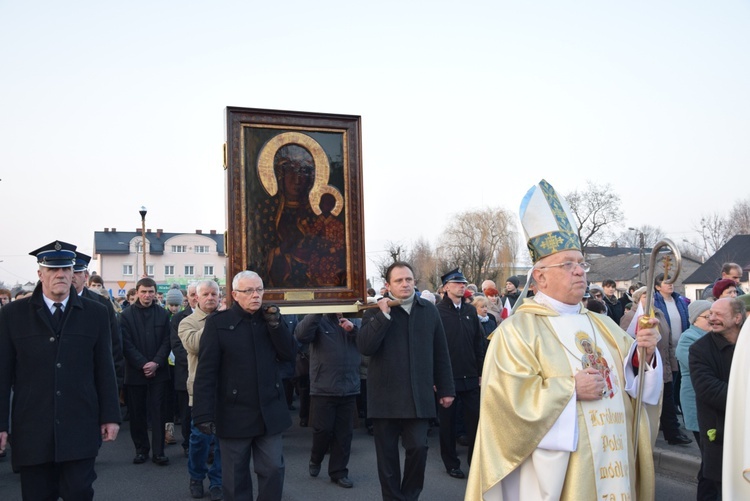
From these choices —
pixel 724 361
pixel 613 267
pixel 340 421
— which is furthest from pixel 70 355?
pixel 613 267

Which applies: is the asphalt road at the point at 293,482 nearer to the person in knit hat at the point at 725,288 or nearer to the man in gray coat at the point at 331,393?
the man in gray coat at the point at 331,393

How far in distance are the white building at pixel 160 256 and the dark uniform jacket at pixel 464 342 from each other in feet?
242

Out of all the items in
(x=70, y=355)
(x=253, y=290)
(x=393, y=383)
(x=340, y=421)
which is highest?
(x=253, y=290)

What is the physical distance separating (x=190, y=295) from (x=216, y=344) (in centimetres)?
350

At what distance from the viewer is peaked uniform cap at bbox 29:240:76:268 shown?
5223mm

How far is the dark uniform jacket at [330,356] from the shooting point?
26.6ft

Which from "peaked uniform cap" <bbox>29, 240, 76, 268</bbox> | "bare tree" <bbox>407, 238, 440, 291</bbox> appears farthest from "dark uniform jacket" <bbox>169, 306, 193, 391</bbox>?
"bare tree" <bbox>407, 238, 440, 291</bbox>

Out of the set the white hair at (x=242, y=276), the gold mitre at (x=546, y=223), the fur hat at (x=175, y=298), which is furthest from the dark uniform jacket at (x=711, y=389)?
the fur hat at (x=175, y=298)

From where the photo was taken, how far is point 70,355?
5.14 meters

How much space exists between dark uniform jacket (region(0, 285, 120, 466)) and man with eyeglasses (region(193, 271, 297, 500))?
76 cm

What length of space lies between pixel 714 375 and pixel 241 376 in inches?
144

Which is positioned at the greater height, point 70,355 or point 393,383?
point 70,355

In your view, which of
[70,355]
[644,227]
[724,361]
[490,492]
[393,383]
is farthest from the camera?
[644,227]

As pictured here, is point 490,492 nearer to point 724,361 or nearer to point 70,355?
point 724,361
